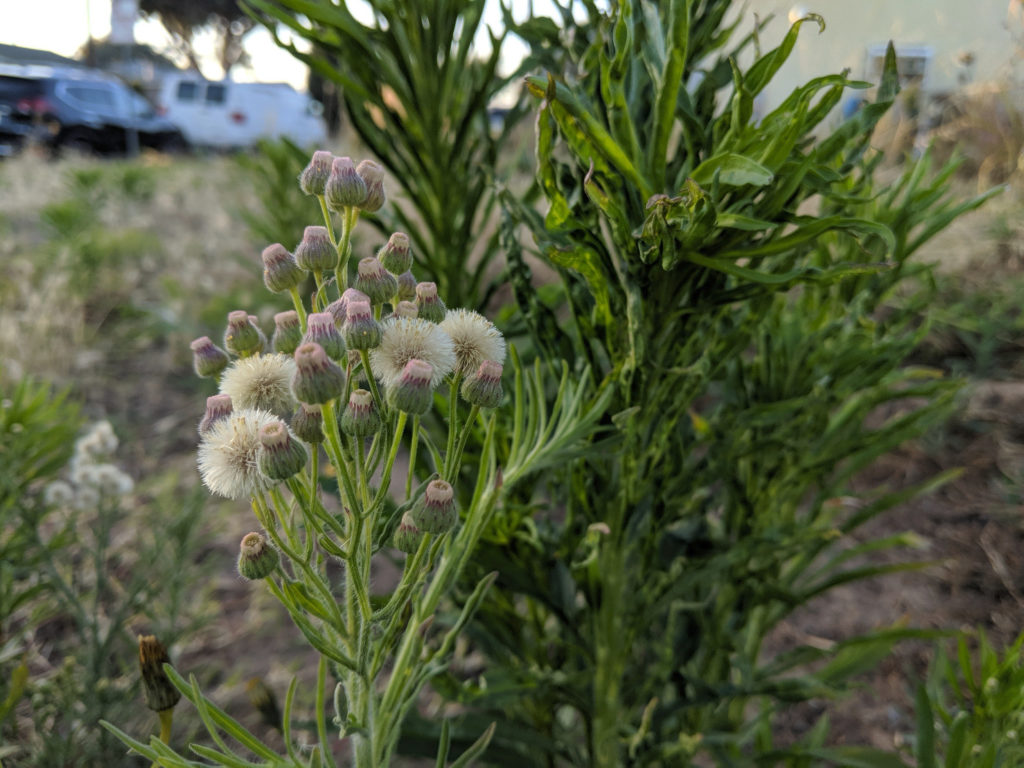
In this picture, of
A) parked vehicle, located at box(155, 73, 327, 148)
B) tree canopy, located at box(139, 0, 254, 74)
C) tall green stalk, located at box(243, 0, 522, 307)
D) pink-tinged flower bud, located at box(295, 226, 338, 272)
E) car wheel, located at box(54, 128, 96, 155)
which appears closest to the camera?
pink-tinged flower bud, located at box(295, 226, 338, 272)

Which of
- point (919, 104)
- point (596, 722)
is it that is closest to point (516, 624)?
point (596, 722)

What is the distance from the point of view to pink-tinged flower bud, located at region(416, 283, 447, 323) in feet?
2.06

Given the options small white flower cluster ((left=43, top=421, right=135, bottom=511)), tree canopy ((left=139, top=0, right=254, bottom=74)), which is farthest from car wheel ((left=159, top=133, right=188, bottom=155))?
small white flower cluster ((left=43, top=421, right=135, bottom=511))

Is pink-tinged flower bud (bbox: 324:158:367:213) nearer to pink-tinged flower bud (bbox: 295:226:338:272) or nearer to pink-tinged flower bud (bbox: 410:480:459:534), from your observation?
pink-tinged flower bud (bbox: 295:226:338:272)

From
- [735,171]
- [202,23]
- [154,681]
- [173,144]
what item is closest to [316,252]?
[735,171]

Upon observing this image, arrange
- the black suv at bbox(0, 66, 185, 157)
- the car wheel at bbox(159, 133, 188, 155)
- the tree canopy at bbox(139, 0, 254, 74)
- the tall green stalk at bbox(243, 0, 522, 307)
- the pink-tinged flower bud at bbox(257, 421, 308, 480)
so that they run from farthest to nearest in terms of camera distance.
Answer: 1. the tree canopy at bbox(139, 0, 254, 74)
2. the car wheel at bbox(159, 133, 188, 155)
3. the black suv at bbox(0, 66, 185, 157)
4. the tall green stalk at bbox(243, 0, 522, 307)
5. the pink-tinged flower bud at bbox(257, 421, 308, 480)

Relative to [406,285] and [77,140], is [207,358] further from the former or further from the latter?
[77,140]

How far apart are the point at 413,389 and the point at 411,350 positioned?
0.13 ft

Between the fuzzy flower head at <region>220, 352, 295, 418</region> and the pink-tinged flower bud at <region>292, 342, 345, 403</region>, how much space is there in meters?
0.06

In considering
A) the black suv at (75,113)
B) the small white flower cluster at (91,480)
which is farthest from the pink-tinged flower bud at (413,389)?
the black suv at (75,113)

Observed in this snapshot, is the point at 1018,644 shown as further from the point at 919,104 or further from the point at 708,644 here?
the point at 919,104

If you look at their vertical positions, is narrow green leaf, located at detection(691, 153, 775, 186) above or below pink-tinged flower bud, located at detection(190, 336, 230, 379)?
above

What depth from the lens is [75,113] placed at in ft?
44.2

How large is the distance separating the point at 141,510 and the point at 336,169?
226 centimetres
